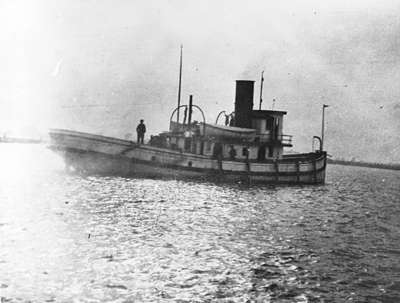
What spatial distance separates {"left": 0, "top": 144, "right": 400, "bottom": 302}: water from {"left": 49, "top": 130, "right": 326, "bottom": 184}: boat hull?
7.65m

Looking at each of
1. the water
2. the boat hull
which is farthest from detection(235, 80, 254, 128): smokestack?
the water

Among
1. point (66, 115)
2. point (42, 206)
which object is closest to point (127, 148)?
point (42, 206)

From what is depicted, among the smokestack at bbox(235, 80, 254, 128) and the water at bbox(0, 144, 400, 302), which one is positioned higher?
the smokestack at bbox(235, 80, 254, 128)

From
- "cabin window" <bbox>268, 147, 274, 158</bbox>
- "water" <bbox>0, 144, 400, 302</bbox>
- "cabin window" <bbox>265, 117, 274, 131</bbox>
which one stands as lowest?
"water" <bbox>0, 144, 400, 302</bbox>

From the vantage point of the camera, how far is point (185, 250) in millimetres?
14219

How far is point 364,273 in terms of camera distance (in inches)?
521

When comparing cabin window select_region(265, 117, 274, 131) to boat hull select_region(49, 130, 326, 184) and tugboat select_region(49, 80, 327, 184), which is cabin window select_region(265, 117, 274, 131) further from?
boat hull select_region(49, 130, 326, 184)

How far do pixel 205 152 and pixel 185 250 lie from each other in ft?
73.4

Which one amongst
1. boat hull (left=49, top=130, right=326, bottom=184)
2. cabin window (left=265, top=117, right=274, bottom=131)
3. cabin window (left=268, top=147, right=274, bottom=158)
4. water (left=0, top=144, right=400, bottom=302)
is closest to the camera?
water (left=0, top=144, right=400, bottom=302)

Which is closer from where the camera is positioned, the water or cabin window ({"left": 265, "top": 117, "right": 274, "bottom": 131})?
the water

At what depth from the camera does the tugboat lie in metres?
33.5

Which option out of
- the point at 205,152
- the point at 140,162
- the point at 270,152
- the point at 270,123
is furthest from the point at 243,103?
the point at 140,162

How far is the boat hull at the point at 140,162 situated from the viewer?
3328 centimetres

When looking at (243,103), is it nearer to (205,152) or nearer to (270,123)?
(270,123)
